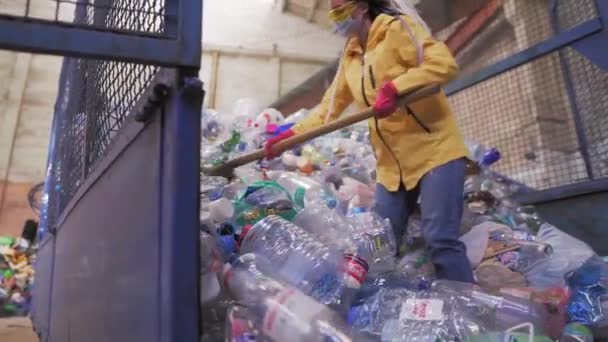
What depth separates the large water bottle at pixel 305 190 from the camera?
76.5 inches

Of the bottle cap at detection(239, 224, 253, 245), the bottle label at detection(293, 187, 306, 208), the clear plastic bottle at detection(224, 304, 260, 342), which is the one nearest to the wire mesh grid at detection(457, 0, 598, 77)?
the bottle label at detection(293, 187, 306, 208)

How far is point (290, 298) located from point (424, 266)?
82cm

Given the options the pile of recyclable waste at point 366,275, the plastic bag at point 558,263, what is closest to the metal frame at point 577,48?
the pile of recyclable waste at point 366,275

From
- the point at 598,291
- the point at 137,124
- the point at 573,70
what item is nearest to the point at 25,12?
the point at 137,124

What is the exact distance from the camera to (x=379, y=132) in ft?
5.49

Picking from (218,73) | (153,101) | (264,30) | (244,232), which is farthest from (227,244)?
(264,30)

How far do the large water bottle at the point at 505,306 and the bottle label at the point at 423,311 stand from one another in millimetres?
227

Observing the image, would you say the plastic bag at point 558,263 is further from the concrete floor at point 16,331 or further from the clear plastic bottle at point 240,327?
the concrete floor at point 16,331

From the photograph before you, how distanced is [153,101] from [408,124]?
0.98 metres

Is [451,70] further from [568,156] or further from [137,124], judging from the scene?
[568,156]

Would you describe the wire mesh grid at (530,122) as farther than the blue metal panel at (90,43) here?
Yes

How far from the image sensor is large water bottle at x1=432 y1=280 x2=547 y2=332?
4.19 ft

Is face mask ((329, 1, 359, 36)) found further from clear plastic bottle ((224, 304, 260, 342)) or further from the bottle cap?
clear plastic bottle ((224, 304, 260, 342))

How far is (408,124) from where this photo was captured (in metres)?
1.60
